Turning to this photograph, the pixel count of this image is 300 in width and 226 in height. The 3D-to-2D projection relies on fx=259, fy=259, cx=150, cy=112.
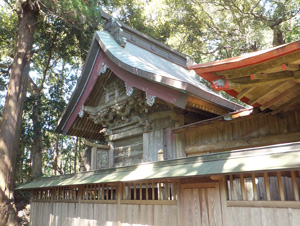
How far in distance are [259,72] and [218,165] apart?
1.25 meters

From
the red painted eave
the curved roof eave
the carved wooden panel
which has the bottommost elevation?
the carved wooden panel

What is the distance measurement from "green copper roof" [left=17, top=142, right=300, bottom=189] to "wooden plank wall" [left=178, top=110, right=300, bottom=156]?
6.60 ft

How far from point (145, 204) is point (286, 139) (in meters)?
2.83

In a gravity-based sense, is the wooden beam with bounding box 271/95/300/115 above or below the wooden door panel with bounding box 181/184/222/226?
above

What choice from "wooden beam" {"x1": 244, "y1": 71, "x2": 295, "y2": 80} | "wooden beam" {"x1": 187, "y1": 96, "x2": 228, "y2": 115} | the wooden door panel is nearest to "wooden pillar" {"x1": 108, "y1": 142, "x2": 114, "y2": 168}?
"wooden beam" {"x1": 187, "y1": 96, "x2": 228, "y2": 115}

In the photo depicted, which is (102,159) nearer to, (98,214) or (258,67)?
(98,214)

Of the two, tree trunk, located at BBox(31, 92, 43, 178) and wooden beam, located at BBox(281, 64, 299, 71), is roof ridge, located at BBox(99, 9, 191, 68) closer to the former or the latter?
wooden beam, located at BBox(281, 64, 299, 71)

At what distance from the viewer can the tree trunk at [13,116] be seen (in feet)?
29.7

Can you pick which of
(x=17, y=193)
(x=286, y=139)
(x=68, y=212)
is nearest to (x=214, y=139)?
(x=286, y=139)

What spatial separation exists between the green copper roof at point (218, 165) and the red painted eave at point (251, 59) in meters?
1.00

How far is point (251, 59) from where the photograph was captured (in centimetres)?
283

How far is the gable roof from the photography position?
17.0 ft

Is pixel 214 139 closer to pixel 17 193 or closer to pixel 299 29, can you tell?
pixel 299 29

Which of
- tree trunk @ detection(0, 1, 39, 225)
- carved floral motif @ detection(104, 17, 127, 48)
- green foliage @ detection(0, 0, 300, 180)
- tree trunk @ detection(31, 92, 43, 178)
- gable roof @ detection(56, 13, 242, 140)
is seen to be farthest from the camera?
tree trunk @ detection(31, 92, 43, 178)
